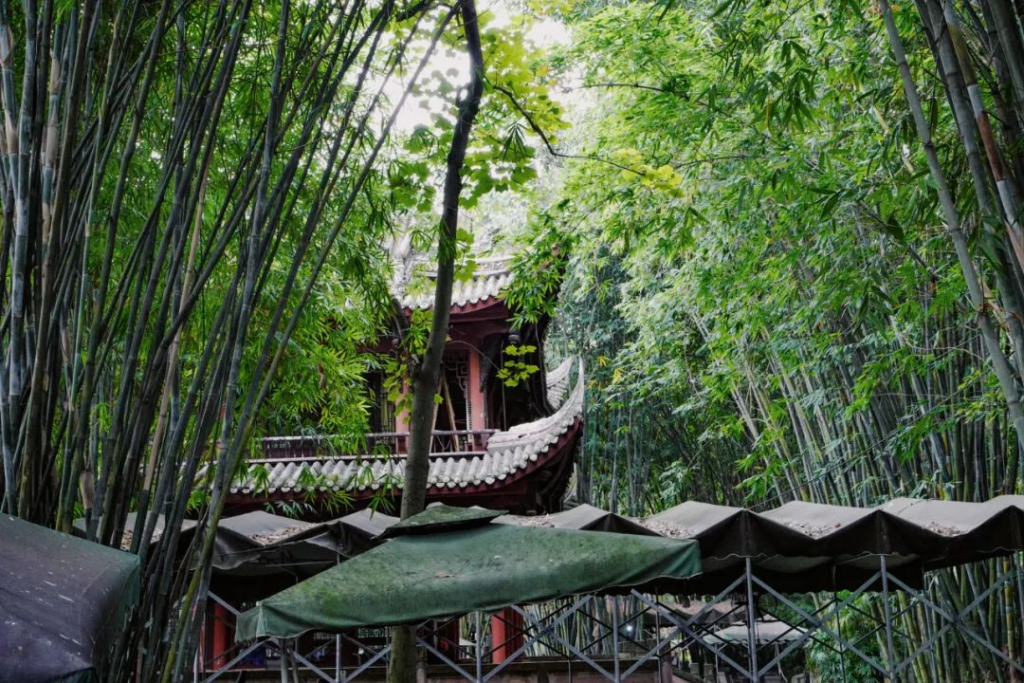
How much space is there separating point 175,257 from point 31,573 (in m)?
0.75

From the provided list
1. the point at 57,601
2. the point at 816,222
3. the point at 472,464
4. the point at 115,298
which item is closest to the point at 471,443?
the point at 472,464

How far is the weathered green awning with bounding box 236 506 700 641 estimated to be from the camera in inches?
131

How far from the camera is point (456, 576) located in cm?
349

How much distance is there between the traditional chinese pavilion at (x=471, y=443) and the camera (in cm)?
779

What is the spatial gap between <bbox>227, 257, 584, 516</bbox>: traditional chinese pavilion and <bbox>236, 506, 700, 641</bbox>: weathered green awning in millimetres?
3575

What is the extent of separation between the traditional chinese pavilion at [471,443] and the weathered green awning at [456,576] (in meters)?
3.58

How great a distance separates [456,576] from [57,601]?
2.38 metres

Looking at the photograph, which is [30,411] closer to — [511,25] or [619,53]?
[511,25]

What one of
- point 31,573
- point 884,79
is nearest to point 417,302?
point 884,79

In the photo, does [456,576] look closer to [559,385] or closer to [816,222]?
[816,222]

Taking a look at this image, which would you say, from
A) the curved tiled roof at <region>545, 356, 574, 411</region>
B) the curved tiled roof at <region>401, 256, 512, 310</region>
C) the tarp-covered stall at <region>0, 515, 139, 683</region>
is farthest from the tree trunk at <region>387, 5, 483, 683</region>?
the curved tiled roof at <region>545, 356, 574, 411</region>

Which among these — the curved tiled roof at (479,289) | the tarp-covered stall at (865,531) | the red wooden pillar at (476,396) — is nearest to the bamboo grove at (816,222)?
the tarp-covered stall at (865,531)

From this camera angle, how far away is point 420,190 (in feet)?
13.5

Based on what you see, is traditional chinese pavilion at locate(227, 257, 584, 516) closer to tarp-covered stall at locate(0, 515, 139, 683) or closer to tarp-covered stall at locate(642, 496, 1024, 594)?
tarp-covered stall at locate(642, 496, 1024, 594)
